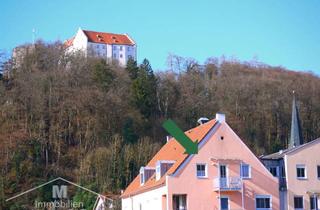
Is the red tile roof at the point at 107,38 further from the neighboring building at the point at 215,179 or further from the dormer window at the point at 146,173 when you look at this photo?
the neighboring building at the point at 215,179

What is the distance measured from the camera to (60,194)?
215ft

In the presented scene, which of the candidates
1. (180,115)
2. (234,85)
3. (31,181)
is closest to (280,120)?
(234,85)

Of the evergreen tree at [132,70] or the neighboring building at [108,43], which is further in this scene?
the neighboring building at [108,43]

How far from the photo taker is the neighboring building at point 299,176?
149ft

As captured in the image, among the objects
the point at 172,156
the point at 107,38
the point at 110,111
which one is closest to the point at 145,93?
the point at 110,111

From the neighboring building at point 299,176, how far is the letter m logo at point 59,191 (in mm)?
26161

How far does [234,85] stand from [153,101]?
37.3ft

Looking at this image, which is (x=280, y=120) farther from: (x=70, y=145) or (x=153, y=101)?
(x=70, y=145)

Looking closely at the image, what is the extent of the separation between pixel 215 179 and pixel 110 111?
35689 mm

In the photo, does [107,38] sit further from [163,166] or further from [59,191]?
[163,166]

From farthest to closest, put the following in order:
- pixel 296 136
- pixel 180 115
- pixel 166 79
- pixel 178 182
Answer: pixel 166 79, pixel 180 115, pixel 296 136, pixel 178 182

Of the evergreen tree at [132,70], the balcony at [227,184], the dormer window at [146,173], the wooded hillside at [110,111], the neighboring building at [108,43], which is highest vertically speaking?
the neighboring building at [108,43]

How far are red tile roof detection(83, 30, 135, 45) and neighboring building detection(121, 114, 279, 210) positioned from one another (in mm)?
83607

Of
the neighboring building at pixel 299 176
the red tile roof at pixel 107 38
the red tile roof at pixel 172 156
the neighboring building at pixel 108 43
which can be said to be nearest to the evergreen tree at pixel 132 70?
the neighboring building at pixel 108 43
